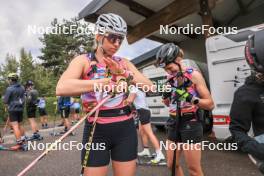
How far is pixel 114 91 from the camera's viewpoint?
6.83ft

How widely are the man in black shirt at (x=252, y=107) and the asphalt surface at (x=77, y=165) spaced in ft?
10.7

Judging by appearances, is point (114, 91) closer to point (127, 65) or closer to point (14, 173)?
point (127, 65)

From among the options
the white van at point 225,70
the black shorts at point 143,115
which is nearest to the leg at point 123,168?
the black shorts at point 143,115

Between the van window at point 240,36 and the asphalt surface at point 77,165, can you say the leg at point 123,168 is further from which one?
the van window at point 240,36

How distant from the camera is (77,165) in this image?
591 centimetres

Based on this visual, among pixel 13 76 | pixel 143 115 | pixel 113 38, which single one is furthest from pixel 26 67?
pixel 113 38

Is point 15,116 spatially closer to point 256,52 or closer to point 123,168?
point 123,168

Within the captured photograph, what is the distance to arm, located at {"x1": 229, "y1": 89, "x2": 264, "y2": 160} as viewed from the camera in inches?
73.4

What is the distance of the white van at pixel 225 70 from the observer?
19.5ft

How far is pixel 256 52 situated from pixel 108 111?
117cm

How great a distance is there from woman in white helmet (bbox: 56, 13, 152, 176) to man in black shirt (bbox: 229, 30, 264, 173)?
0.76m

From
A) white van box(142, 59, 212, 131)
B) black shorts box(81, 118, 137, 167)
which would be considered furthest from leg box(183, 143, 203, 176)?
white van box(142, 59, 212, 131)

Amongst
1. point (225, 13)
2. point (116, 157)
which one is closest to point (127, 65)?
point (116, 157)

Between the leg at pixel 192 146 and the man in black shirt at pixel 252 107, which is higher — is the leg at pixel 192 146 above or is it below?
below
